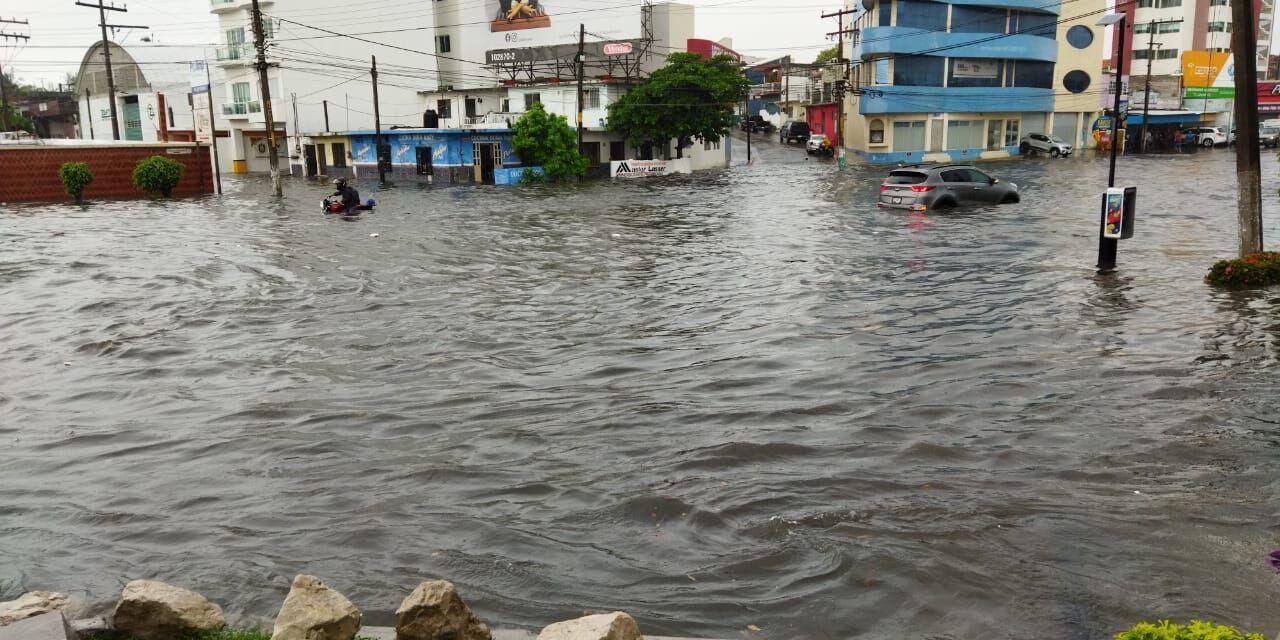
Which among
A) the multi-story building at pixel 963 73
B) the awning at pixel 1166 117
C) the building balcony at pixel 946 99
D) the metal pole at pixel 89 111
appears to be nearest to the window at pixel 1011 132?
the multi-story building at pixel 963 73

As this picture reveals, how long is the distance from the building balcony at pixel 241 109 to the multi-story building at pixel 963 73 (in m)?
40.7

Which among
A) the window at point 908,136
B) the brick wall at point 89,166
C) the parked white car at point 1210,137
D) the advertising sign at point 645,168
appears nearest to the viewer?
the brick wall at point 89,166

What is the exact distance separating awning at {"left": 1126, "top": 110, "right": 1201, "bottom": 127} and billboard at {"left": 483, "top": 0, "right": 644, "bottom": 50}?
39049 millimetres

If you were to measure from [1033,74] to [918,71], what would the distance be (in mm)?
11616

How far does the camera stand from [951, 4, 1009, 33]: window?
205ft

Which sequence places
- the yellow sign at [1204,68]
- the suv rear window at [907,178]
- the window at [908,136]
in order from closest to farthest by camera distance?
the suv rear window at [907,178] < the window at [908,136] < the yellow sign at [1204,68]

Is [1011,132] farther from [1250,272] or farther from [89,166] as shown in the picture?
[89,166]

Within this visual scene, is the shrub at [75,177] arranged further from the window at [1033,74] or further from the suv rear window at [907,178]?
the window at [1033,74]

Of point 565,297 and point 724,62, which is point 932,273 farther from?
point 724,62

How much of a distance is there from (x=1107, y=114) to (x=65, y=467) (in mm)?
80961

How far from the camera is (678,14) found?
70.7m

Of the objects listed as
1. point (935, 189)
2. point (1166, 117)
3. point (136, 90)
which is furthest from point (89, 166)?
point (1166, 117)

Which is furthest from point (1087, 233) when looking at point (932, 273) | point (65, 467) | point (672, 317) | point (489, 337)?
point (65, 467)

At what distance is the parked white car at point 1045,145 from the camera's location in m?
65.2
